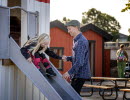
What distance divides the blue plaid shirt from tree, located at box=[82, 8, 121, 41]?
76.5 m

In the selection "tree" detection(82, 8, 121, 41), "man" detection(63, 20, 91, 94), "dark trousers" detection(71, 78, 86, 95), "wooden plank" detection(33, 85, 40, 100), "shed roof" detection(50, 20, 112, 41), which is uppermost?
"tree" detection(82, 8, 121, 41)

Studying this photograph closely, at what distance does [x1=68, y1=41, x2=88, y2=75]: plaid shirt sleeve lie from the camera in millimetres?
7809

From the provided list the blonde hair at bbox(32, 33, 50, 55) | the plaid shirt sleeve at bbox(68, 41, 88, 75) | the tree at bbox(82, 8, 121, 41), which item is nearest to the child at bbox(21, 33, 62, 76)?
the blonde hair at bbox(32, 33, 50, 55)

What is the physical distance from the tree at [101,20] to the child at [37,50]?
248ft

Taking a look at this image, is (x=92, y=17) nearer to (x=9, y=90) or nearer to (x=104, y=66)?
(x=104, y=66)

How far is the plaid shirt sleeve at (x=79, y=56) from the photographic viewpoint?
7.81m

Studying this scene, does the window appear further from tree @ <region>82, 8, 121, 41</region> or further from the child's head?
tree @ <region>82, 8, 121, 41</region>

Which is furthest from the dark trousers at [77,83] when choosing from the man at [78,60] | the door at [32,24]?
the door at [32,24]

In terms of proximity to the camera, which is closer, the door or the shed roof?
the door

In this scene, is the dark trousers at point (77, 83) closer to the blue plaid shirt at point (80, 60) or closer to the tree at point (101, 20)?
the blue plaid shirt at point (80, 60)

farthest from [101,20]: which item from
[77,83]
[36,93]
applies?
[77,83]

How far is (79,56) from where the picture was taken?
781 cm

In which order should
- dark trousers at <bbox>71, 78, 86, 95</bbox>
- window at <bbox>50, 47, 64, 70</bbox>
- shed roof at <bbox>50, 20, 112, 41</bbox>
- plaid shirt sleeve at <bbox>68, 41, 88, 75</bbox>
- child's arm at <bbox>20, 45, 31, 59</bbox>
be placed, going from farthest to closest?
window at <bbox>50, 47, 64, 70</bbox> < shed roof at <bbox>50, 20, 112, 41</bbox> < child's arm at <bbox>20, 45, 31, 59</bbox> < dark trousers at <bbox>71, 78, 86, 95</bbox> < plaid shirt sleeve at <bbox>68, 41, 88, 75</bbox>

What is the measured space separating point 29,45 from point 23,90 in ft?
4.78
